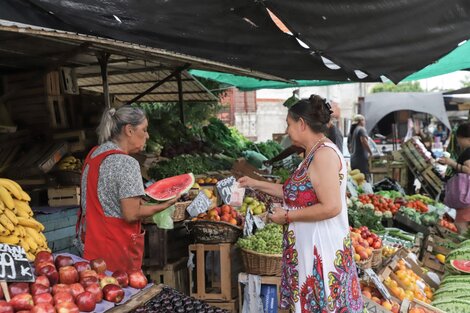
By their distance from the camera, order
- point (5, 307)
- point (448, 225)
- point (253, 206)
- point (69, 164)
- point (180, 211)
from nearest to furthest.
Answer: point (5, 307) → point (180, 211) → point (253, 206) → point (69, 164) → point (448, 225)

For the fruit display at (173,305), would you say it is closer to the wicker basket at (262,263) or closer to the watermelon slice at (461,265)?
the wicker basket at (262,263)

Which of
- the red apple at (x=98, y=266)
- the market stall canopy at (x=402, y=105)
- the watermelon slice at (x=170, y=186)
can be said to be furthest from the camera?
the market stall canopy at (x=402, y=105)

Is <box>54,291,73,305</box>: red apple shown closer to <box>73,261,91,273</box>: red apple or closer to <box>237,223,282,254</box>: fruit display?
<box>73,261,91,273</box>: red apple

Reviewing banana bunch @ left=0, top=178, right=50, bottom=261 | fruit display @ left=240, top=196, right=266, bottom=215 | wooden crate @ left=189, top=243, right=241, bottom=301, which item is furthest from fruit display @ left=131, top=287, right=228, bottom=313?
fruit display @ left=240, top=196, right=266, bottom=215

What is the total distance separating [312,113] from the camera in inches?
115

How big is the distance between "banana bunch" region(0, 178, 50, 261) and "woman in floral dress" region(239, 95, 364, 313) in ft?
4.78

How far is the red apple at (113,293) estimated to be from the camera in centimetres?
244

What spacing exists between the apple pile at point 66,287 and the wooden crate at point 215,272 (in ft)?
5.60

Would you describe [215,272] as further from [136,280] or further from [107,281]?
[107,281]

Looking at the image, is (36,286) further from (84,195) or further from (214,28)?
(214,28)

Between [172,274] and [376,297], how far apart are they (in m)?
1.80

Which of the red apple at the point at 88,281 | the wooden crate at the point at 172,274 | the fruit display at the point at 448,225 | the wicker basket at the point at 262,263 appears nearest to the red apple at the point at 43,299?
the red apple at the point at 88,281

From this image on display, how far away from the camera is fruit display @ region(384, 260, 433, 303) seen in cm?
436

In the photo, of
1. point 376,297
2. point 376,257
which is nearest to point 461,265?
point 376,257
